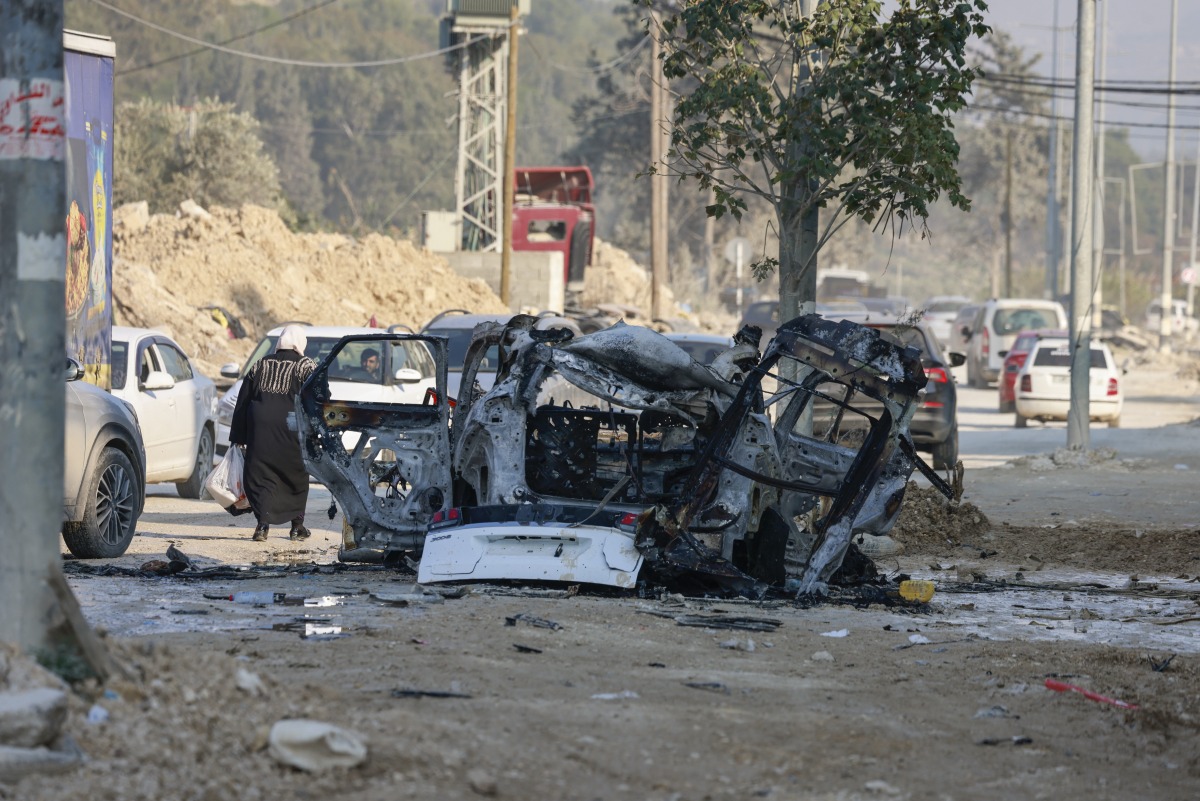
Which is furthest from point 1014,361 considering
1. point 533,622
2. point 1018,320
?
point 533,622

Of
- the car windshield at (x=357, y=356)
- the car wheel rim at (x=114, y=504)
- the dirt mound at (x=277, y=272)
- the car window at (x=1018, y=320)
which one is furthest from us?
the car window at (x=1018, y=320)

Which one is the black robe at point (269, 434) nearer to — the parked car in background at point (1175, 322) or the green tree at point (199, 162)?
the green tree at point (199, 162)

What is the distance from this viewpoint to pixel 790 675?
22.6 ft

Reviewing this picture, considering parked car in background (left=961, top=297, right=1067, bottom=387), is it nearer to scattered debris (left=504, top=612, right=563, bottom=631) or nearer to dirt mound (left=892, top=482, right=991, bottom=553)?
dirt mound (left=892, top=482, right=991, bottom=553)

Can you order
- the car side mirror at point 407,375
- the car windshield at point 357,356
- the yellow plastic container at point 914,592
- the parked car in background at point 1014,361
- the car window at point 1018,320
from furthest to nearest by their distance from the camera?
the car window at point 1018,320 → the parked car in background at point 1014,361 → the car windshield at point 357,356 → the car side mirror at point 407,375 → the yellow plastic container at point 914,592

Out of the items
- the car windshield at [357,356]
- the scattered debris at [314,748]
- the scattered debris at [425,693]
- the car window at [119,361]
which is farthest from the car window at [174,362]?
the scattered debris at [314,748]

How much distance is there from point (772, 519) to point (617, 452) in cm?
108

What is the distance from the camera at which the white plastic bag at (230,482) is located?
12.4 m

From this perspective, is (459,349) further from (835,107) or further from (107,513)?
(107,513)

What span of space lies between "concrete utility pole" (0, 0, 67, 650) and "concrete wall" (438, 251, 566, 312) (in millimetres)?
33510

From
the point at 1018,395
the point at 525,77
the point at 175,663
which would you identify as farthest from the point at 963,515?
the point at 525,77

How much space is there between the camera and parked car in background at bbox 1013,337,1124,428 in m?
27.0

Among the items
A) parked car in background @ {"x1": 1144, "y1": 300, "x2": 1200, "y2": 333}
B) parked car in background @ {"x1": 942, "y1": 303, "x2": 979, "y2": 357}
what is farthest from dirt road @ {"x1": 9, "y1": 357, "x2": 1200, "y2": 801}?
parked car in background @ {"x1": 1144, "y1": 300, "x2": 1200, "y2": 333}

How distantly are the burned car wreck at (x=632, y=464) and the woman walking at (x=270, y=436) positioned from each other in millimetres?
2226
